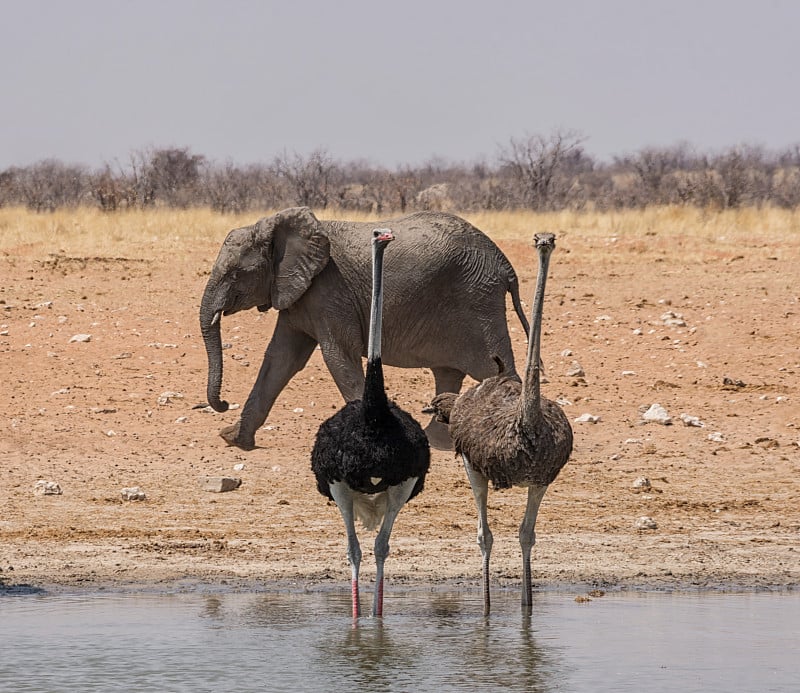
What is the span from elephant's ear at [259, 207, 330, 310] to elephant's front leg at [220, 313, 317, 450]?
1.15 ft

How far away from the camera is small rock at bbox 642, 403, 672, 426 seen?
1395 cm

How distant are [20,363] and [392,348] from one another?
13.9 ft

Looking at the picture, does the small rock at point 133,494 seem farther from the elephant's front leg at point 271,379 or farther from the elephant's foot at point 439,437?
the elephant's foot at point 439,437

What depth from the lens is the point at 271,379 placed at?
1319cm

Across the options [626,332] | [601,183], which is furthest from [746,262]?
[601,183]

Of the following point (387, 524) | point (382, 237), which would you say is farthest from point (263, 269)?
point (387, 524)

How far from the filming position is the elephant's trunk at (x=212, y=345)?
1330cm

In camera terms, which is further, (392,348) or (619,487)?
(392,348)

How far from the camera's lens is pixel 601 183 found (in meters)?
52.4

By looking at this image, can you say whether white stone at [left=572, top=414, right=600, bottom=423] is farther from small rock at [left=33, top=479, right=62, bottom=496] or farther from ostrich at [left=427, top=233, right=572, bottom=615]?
ostrich at [left=427, top=233, right=572, bottom=615]

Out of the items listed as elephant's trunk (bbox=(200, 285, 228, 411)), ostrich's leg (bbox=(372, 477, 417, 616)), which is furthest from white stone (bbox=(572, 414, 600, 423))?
ostrich's leg (bbox=(372, 477, 417, 616))

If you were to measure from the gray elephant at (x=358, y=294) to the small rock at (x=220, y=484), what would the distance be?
1.03 meters

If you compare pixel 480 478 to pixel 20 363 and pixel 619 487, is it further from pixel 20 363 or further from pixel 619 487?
pixel 20 363

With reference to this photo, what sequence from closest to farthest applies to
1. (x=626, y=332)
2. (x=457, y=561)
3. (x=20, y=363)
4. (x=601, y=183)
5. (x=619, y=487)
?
(x=457, y=561) → (x=619, y=487) → (x=20, y=363) → (x=626, y=332) → (x=601, y=183)
